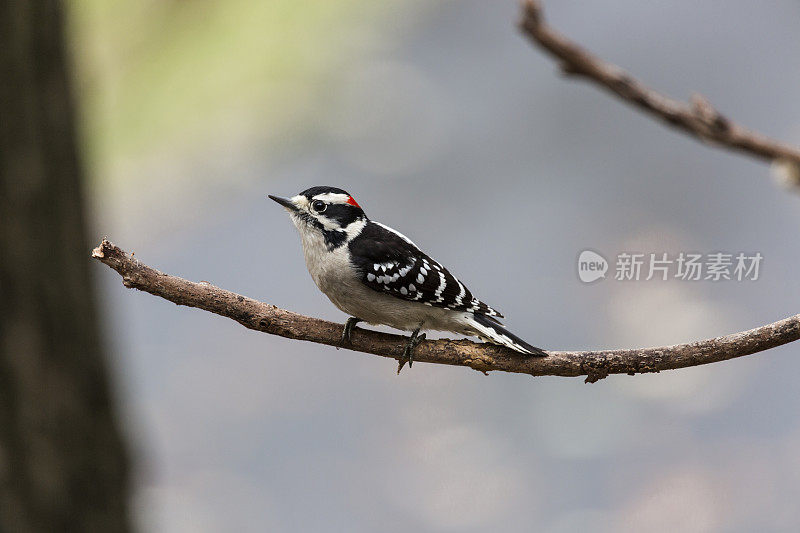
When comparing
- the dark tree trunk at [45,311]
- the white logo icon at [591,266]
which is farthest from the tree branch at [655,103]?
the dark tree trunk at [45,311]

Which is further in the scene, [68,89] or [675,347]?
[68,89]

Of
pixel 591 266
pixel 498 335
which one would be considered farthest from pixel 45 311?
pixel 591 266

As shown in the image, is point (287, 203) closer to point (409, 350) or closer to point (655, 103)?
point (409, 350)

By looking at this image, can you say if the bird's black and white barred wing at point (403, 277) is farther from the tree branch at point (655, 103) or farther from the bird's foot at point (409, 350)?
the tree branch at point (655, 103)

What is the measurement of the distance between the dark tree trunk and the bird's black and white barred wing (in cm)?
157

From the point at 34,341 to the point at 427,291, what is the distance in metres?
1.77

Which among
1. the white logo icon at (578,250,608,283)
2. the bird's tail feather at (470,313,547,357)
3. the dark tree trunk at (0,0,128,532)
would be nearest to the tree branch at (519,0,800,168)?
the white logo icon at (578,250,608,283)

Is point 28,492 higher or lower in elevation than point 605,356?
lower

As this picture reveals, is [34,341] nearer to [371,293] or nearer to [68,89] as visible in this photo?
[68,89]

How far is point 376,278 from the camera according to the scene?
2.40 meters

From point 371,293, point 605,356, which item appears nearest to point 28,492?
point 371,293

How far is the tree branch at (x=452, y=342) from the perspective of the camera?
181 centimetres

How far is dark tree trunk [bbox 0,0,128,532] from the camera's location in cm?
316

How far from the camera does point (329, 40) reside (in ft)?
23.9
